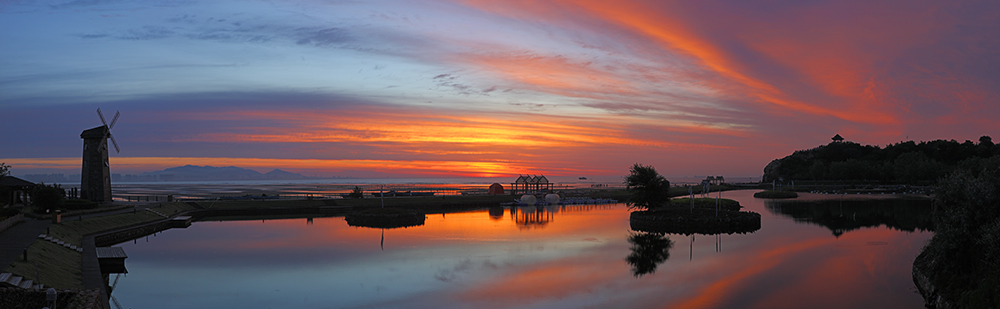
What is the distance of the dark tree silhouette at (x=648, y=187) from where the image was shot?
50.2 meters

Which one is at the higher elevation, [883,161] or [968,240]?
[883,161]

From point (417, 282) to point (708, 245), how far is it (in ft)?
69.8

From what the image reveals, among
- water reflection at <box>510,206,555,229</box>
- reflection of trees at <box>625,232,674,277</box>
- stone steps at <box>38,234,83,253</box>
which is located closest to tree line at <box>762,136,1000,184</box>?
water reflection at <box>510,206,555,229</box>

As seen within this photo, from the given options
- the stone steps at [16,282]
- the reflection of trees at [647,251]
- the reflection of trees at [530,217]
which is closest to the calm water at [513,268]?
the reflection of trees at [647,251]

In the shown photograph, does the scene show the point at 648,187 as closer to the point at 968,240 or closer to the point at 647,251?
the point at 647,251

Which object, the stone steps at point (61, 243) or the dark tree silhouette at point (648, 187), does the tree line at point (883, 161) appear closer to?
the dark tree silhouette at point (648, 187)

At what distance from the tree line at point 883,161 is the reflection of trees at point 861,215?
52.1 metres

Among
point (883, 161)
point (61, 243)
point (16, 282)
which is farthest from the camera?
point (883, 161)

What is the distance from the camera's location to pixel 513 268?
93.0ft

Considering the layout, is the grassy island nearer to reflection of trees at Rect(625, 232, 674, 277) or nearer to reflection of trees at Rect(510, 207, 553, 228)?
reflection of trees at Rect(625, 232, 674, 277)

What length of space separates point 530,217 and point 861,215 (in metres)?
34.9

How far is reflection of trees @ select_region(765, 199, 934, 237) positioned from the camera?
49.3 metres

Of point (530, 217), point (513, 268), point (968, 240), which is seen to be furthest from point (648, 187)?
point (968, 240)

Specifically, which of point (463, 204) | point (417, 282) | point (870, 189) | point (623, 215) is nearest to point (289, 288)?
point (417, 282)
